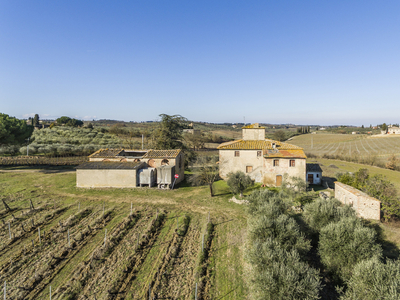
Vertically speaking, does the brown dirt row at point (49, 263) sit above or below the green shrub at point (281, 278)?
below

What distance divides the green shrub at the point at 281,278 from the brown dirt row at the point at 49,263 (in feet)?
31.7

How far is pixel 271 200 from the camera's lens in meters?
15.8

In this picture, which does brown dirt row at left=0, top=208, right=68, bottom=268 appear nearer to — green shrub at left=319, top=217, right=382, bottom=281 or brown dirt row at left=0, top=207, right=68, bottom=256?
brown dirt row at left=0, top=207, right=68, bottom=256

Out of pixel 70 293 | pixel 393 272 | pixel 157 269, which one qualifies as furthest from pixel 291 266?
pixel 70 293

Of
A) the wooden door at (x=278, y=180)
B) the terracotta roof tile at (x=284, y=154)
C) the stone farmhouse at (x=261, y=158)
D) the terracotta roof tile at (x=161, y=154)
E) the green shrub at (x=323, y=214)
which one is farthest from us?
the terracotta roof tile at (x=161, y=154)

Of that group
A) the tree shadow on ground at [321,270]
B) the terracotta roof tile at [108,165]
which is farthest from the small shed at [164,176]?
the tree shadow on ground at [321,270]

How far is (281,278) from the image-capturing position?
8.05 metres

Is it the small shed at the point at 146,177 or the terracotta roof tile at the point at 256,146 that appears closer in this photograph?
the small shed at the point at 146,177

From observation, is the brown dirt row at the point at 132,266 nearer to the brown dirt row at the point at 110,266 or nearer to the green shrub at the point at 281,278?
the brown dirt row at the point at 110,266

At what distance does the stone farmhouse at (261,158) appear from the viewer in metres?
25.5

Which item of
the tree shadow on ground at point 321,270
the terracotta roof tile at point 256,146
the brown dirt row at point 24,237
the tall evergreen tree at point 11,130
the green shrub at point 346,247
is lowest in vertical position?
the tree shadow on ground at point 321,270

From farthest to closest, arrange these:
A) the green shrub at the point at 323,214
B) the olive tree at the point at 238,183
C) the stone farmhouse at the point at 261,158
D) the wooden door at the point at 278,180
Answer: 1. the wooden door at the point at 278,180
2. the stone farmhouse at the point at 261,158
3. the olive tree at the point at 238,183
4. the green shrub at the point at 323,214

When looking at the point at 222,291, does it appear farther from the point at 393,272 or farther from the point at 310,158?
the point at 310,158

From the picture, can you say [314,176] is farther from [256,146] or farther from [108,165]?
[108,165]
